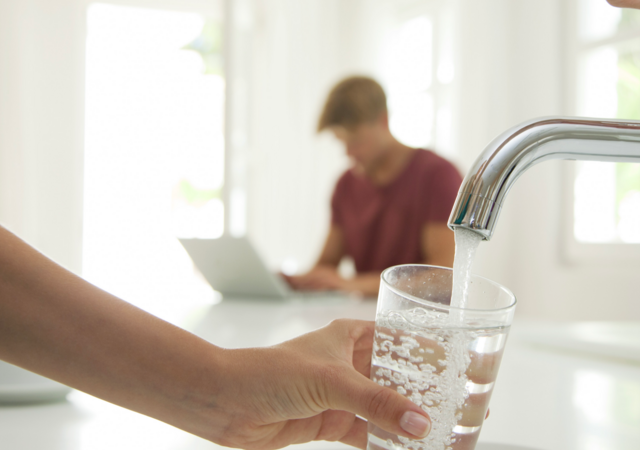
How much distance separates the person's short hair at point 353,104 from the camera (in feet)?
7.97

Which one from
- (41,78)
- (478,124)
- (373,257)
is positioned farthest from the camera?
(41,78)

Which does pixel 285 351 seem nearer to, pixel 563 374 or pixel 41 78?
pixel 563 374

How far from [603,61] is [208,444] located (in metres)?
2.72

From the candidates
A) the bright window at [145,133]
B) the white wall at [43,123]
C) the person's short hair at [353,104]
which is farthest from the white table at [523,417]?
the bright window at [145,133]

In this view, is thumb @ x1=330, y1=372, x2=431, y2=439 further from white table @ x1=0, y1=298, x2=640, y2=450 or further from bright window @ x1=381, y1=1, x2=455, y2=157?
bright window @ x1=381, y1=1, x2=455, y2=157

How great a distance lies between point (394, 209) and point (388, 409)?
2.13 metres

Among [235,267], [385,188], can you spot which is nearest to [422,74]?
[385,188]

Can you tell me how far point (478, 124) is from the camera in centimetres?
316

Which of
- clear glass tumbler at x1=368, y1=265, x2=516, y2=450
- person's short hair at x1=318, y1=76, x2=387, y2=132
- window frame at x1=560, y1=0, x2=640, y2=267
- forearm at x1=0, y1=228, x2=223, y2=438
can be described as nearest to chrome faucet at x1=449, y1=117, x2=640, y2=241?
clear glass tumbler at x1=368, y1=265, x2=516, y2=450

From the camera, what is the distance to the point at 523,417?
23.9 inches

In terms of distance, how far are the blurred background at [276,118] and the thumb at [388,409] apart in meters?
2.01

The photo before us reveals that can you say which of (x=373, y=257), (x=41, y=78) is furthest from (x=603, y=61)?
(x=41, y=78)

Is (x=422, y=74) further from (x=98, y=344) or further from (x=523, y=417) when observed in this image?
(x=98, y=344)

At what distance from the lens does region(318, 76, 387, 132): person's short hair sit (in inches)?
95.6
